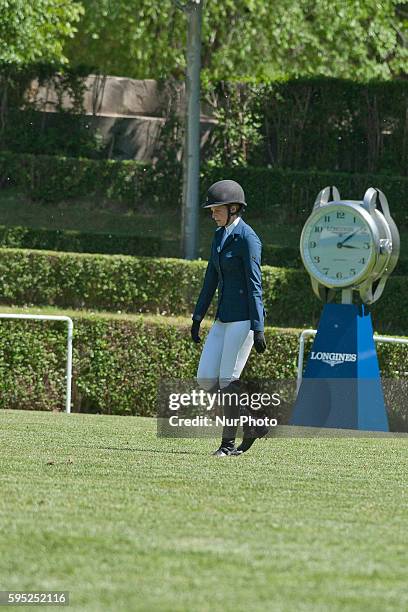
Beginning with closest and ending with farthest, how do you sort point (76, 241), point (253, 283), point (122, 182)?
point (253, 283), point (76, 241), point (122, 182)

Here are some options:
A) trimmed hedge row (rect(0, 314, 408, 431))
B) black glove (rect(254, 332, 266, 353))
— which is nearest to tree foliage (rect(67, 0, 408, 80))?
trimmed hedge row (rect(0, 314, 408, 431))

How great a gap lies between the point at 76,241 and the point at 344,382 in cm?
974

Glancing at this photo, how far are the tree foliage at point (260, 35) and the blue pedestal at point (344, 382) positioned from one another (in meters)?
17.0

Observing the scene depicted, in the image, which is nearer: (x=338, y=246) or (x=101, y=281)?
(x=338, y=246)

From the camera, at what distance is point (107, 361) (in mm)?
14625

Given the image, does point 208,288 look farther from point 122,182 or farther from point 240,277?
point 122,182

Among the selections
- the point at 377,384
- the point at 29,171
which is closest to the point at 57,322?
the point at 377,384

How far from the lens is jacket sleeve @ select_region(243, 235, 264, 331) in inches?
348

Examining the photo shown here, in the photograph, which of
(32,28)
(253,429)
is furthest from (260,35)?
(253,429)

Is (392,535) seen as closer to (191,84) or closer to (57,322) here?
(57,322)

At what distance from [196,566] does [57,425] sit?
6469 mm

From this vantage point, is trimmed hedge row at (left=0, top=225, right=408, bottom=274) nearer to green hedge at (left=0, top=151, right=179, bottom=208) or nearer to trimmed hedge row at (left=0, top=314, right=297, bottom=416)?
green hedge at (left=0, top=151, right=179, bottom=208)

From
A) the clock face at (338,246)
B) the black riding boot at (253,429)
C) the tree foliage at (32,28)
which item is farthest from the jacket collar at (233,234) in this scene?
the tree foliage at (32,28)

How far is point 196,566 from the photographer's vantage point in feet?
16.7
